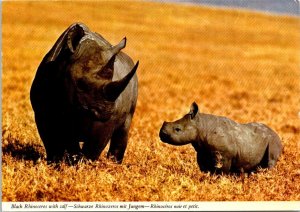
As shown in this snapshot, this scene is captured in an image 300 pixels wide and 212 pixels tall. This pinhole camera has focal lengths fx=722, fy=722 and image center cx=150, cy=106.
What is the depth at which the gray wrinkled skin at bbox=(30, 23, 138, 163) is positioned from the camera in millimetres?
6230

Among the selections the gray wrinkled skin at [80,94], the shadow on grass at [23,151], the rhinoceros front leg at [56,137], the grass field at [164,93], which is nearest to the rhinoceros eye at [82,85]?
the gray wrinkled skin at [80,94]

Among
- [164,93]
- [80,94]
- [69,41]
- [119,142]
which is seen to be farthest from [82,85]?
[164,93]

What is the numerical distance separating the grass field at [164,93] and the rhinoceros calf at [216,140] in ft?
0.47

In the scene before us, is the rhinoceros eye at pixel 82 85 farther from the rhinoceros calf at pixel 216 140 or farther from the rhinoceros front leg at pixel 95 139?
the rhinoceros calf at pixel 216 140

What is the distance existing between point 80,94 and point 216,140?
1.57 metres

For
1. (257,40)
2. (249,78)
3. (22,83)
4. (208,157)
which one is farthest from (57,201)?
(257,40)

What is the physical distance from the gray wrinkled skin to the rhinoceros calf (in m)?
0.56

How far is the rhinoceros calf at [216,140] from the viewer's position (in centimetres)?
708

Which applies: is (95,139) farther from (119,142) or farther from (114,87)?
(119,142)

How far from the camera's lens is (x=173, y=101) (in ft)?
40.9

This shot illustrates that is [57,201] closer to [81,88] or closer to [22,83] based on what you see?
[81,88]

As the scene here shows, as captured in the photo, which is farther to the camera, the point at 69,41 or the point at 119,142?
the point at 119,142

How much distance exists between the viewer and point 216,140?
23.2ft

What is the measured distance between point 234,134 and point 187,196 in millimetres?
783
